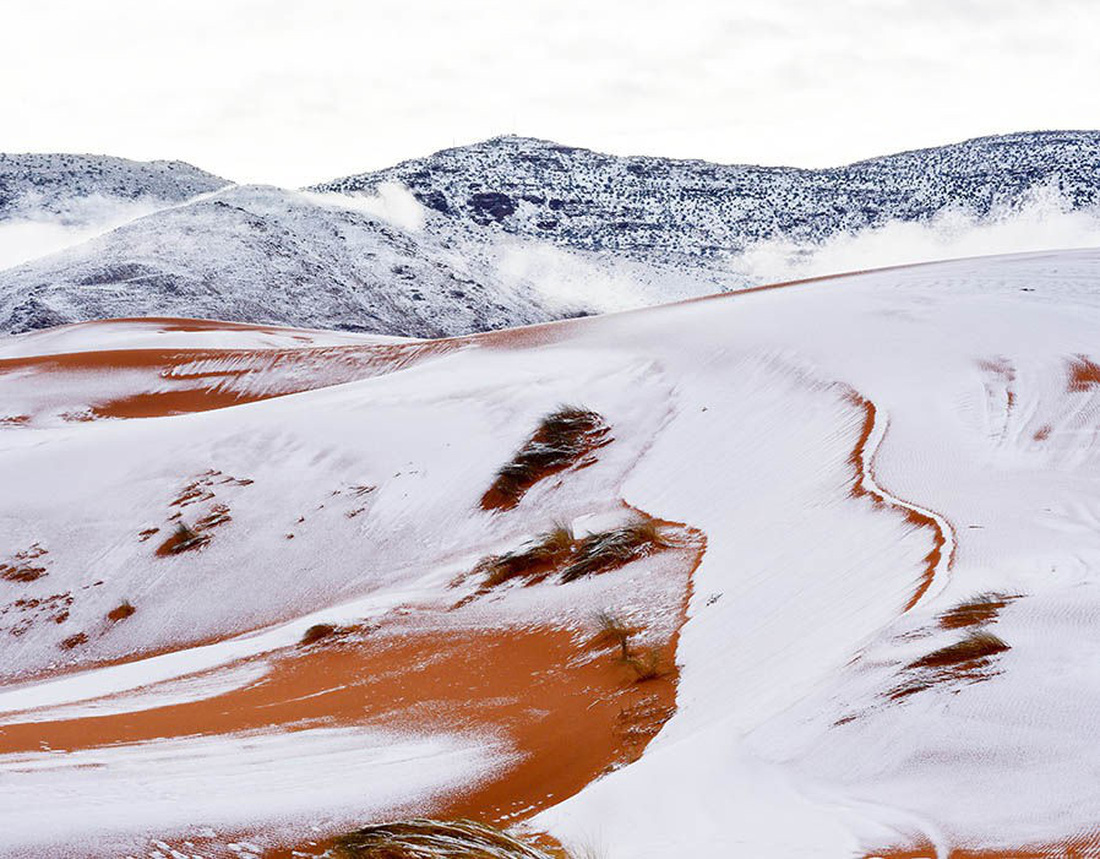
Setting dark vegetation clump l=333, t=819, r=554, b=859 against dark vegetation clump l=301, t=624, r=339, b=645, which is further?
dark vegetation clump l=301, t=624, r=339, b=645

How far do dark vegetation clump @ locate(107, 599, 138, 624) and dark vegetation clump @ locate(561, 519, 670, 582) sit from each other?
4713 millimetres

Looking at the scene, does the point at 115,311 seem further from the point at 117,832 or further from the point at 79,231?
the point at 117,832

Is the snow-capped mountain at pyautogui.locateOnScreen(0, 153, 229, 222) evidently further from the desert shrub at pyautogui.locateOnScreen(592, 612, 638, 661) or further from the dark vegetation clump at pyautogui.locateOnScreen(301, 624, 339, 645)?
the desert shrub at pyautogui.locateOnScreen(592, 612, 638, 661)

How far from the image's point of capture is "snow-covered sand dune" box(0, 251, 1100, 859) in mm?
4359

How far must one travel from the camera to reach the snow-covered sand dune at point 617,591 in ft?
14.3

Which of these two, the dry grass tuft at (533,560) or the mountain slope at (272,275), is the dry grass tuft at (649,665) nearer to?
the dry grass tuft at (533,560)

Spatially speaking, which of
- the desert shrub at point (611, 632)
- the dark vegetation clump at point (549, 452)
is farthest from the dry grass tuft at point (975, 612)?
the dark vegetation clump at point (549, 452)

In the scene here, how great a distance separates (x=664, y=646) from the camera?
7.13 m

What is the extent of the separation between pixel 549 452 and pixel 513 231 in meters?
45.8

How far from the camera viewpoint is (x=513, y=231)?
5712 cm

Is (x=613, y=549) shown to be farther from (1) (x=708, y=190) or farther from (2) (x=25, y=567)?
(1) (x=708, y=190)

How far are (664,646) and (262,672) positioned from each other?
3.13 metres

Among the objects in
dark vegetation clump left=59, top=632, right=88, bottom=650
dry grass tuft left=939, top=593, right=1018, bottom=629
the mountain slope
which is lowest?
dark vegetation clump left=59, top=632, right=88, bottom=650

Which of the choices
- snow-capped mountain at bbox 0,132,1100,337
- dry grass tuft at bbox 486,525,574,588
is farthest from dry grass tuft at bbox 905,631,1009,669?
snow-capped mountain at bbox 0,132,1100,337
